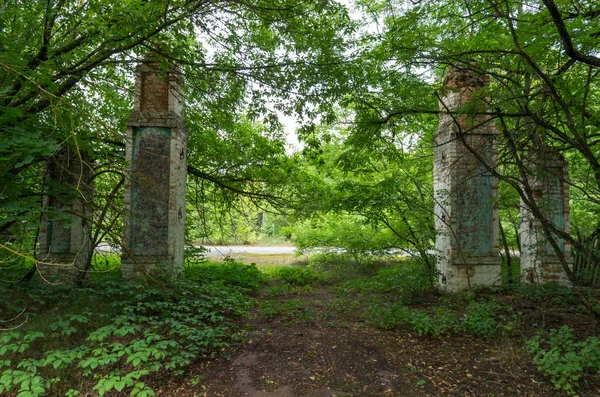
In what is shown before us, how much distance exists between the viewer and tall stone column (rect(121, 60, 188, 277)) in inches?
278

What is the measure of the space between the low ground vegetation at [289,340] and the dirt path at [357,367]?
0.07ft

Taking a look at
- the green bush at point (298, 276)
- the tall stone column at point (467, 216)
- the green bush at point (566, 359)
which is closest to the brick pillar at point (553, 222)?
the tall stone column at point (467, 216)

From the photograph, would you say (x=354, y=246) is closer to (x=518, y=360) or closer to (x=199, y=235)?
(x=199, y=235)

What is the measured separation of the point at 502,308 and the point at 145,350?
568 cm

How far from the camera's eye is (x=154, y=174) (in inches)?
283

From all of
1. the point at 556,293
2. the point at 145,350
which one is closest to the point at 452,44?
the point at 556,293

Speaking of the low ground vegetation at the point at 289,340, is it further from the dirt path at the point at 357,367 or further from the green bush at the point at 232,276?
the green bush at the point at 232,276

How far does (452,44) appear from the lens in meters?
5.03

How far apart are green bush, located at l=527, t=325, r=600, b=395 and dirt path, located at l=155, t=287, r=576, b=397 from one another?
0.47ft

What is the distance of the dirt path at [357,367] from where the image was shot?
12.5ft

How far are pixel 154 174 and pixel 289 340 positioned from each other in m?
4.45

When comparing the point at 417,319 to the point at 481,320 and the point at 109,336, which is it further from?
the point at 109,336

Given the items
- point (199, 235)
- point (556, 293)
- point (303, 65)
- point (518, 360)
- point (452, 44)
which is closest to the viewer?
point (518, 360)

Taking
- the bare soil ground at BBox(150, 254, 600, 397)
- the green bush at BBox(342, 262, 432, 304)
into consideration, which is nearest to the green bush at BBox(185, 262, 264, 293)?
the bare soil ground at BBox(150, 254, 600, 397)
